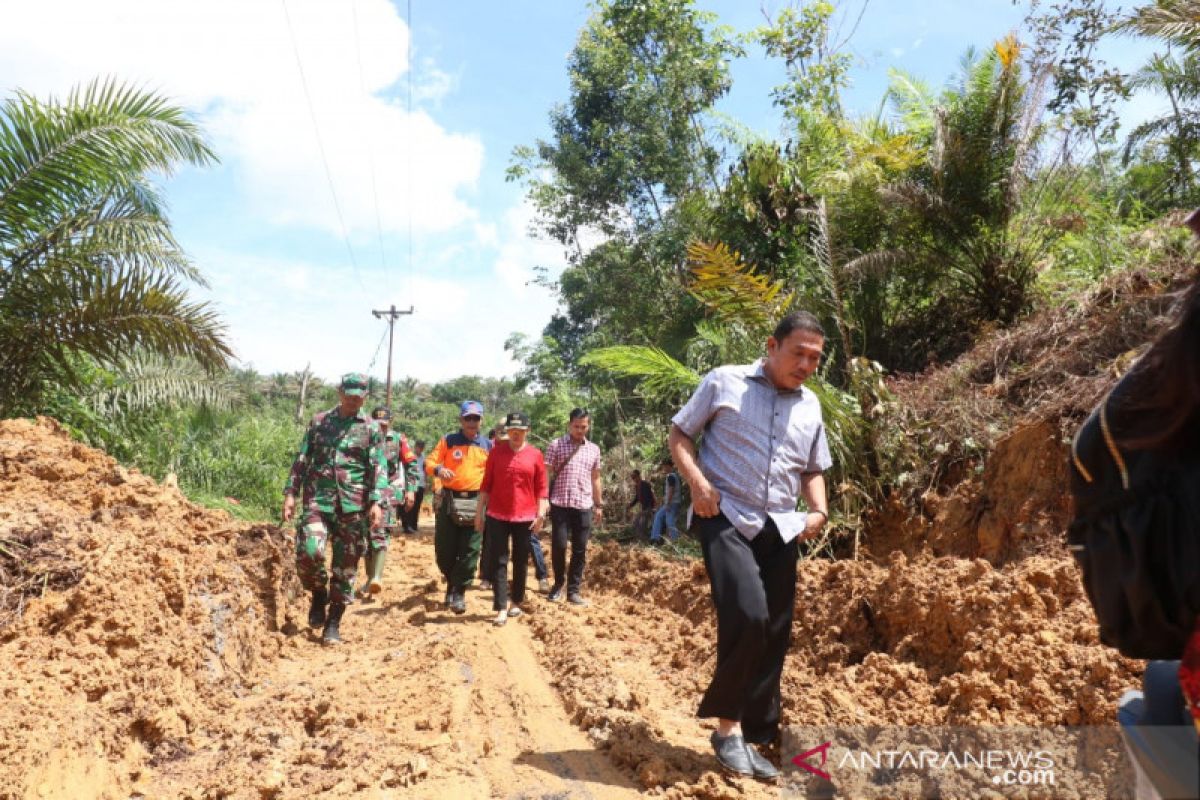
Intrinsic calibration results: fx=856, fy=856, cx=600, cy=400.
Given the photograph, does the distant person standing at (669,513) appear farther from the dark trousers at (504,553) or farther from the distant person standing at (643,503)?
the dark trousers at (504,553)

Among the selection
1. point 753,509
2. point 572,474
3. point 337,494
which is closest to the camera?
point 753,509

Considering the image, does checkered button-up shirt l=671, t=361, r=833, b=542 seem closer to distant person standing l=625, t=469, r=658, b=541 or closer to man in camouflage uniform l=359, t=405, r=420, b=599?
man in camouflage uniform l=359, t=405, r=420, b=599

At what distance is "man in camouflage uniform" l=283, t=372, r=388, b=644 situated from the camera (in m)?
6.69

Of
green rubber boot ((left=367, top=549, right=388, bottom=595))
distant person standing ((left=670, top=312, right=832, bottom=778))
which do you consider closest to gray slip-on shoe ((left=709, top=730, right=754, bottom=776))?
distant person standing ((left=670, top=312, right=832, bottom=778))

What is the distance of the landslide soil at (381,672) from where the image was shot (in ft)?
12.4

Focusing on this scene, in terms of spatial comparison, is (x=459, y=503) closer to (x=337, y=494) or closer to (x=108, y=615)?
(x=337, y=494)

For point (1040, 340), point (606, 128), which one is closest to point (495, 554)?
point (1040, 340)

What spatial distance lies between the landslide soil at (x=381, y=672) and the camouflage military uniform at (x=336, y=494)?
463mm

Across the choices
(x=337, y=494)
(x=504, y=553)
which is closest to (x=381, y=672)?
(x=337, y=494)

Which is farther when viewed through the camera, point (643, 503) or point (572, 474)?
point (643, 503)

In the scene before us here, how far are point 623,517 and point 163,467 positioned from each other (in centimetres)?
782

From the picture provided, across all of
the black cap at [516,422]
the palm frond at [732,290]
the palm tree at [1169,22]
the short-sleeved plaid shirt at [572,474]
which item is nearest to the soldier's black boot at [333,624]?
the black cap at [516,422]

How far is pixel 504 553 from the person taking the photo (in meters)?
7.65

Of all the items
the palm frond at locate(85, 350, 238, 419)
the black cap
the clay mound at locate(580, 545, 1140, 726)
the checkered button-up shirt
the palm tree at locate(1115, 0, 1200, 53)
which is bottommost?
the clay mound at locate(580, 545, 1140, 726)
